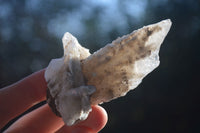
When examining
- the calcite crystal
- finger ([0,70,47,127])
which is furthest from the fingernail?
finger ([0,70,47,127])

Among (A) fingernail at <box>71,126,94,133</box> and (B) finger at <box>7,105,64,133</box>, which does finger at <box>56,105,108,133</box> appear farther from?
(B) finger at <box>7,105,64,133</box>

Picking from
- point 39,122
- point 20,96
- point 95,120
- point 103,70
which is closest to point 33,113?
point 39,122

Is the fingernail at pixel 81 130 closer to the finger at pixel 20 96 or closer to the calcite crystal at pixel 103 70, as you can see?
the calcite crystal at pixel 103 70

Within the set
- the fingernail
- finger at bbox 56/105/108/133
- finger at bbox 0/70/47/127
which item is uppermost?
finger at bbox 0/70/47/127

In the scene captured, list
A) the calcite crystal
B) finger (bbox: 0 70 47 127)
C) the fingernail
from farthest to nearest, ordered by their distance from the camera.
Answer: finger (bbox: 0 70 47 127) < the fingernail < the calcite crystal

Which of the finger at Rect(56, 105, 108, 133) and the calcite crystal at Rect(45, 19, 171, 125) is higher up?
the calcite crystal at Rect(45, 19, 171, 125)

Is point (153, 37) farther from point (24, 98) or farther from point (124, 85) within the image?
point (24, 98)

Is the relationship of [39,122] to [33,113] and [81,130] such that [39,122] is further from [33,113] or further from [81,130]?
[81,130]

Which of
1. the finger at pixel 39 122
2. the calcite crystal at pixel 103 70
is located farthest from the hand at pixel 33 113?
the calcite crystal at pixel 103 70
